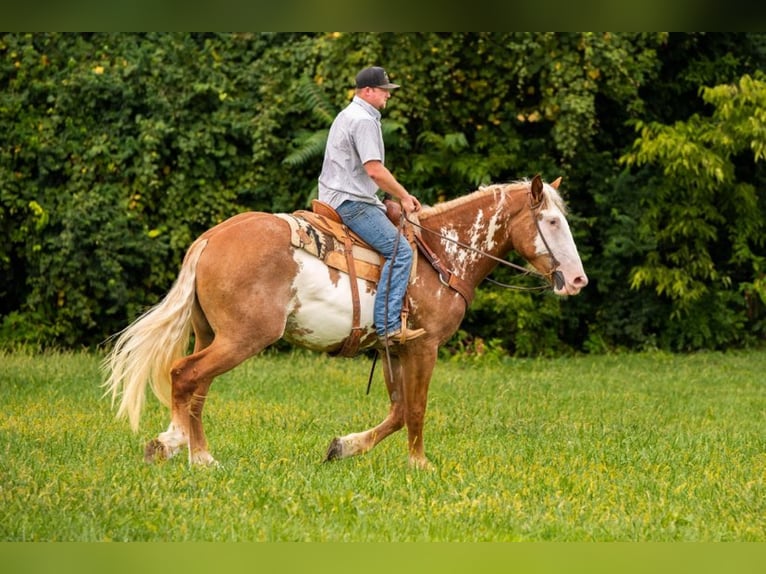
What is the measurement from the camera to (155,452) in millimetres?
6812

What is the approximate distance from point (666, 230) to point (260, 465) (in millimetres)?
10623

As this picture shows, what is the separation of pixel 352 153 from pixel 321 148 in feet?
25.6

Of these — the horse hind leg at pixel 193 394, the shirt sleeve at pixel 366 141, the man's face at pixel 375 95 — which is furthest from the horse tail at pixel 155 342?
the man's face at pixel 375 95

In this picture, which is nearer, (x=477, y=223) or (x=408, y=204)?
(x=408, y=204)

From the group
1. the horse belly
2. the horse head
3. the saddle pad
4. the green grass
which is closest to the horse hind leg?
the green grass

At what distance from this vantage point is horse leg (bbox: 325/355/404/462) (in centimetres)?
719

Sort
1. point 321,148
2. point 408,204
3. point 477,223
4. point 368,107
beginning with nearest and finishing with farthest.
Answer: point 368,107 → point 408,204 → point 477,223 → point 321,148

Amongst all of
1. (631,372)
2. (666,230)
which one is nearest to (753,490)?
(631,372)

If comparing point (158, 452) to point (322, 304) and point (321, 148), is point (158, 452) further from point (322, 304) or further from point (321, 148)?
point (321, 148)

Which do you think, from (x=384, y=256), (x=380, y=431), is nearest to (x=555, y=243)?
(x=384, y=256)

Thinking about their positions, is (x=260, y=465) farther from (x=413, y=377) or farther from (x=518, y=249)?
(x=518, y=249)

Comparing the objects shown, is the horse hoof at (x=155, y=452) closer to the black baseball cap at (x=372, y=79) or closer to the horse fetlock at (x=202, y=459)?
the horse fetlock at (x=202, y=459)

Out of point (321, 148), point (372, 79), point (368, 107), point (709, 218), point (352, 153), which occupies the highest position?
point (372, 79)

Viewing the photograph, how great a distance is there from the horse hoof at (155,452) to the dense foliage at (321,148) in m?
7.84
